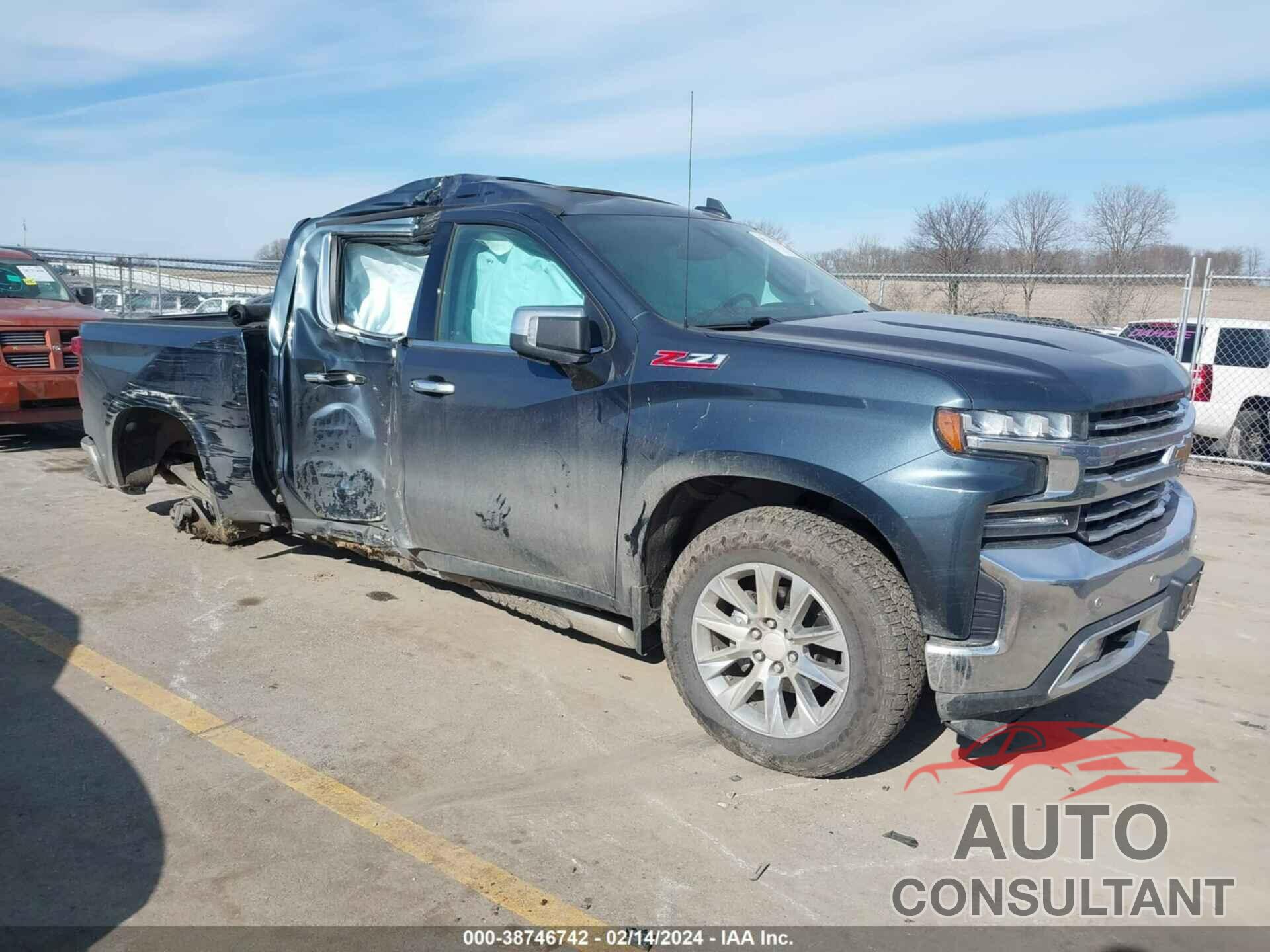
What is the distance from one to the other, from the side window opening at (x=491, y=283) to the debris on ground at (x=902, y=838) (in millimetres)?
2325

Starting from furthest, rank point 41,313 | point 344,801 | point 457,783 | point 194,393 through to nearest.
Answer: point 41,313, point 194,393, point 457,783, point 344,801

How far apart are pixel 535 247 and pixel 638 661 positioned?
6.31ft

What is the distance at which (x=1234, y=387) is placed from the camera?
10.7 metres

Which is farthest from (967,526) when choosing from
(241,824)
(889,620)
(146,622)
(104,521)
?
(104,521)

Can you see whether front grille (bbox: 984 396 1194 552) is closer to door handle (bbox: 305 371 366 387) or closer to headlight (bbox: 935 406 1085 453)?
headlight (bbox: 935 406 1085 453)

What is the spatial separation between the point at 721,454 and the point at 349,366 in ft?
6.93

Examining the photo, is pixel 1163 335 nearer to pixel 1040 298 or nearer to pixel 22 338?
pixel 1040 298

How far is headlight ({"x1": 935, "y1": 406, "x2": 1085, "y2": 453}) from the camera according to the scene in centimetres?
293

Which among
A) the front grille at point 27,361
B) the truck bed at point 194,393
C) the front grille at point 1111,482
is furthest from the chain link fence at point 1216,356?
the front grille at point 27,361

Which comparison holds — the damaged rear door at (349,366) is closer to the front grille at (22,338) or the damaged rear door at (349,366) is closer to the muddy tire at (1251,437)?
the front grille at (22,338)

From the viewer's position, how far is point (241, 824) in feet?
10.2

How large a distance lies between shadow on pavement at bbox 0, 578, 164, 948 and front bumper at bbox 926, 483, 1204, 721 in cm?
245

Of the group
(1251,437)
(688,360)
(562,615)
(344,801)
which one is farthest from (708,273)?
(1251,437)

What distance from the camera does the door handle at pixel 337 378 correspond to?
4602 mm
